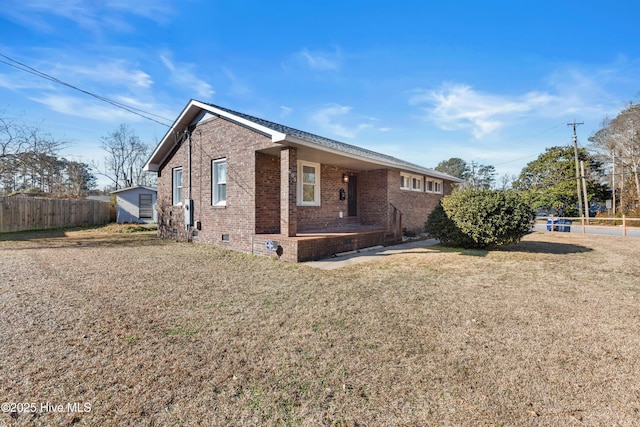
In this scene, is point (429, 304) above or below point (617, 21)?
below

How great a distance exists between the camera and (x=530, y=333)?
133 inches

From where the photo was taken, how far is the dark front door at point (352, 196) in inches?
482

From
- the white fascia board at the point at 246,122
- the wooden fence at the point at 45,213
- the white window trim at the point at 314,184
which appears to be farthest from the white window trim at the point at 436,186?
the wooden fence at the point at 45,213

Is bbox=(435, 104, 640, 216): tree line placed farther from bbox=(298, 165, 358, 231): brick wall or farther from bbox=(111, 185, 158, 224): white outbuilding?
bbox=(111, 185, 158, 224): white outbuilding

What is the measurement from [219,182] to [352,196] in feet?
17.6

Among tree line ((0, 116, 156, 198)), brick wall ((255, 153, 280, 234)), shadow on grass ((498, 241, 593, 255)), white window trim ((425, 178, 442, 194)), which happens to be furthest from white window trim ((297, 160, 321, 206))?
tree line ((0, 116, 156, 198))

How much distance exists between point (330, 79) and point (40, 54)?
9460mm

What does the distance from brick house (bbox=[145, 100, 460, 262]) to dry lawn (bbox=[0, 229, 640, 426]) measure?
8.82ft

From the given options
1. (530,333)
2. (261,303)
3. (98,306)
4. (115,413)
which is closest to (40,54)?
(98,306)

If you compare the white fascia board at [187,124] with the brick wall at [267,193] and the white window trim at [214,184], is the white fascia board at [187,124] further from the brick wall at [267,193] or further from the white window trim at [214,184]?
the white window trim at [214,184]

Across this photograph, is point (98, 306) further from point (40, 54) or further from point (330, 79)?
point (330, 79)

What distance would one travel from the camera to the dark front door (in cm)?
1223

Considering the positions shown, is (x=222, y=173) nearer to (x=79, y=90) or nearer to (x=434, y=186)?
(x=79, y=90)

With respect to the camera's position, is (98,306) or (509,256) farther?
(509,256)
